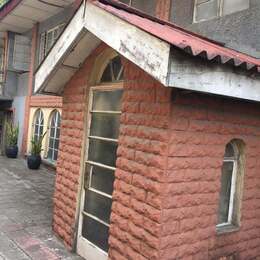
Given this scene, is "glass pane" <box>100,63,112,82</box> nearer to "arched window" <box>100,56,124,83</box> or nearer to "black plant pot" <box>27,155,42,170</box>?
"arched window" <box>100,56,124,83</box>

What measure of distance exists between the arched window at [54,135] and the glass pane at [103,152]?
7646 millimetres

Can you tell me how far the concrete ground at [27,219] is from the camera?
18.5ft

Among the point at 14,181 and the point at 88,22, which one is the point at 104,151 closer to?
the point at 88,22

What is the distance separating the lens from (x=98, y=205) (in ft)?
18.1

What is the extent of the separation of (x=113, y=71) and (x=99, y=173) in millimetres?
1472

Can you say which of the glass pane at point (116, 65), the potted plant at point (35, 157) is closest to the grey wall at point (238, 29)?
the glass pane at point (116, 65)

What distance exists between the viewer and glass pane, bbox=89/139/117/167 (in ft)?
17.3

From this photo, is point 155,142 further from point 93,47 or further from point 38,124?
point 38,124

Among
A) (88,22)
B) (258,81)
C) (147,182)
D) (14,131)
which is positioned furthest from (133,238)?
(14,131)

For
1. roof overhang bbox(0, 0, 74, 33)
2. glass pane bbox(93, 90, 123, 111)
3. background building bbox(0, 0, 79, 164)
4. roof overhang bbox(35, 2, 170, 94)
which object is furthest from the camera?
background building bbox(0, 0, 79, 164)

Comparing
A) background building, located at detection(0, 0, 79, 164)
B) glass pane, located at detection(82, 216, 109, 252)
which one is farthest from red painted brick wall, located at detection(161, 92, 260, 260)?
Answer: background building, located at detection(0, 0, 79, 164)

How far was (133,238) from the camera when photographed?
450 centimetres

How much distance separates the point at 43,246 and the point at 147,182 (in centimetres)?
248

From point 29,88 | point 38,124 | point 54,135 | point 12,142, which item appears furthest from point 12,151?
point 54,135
